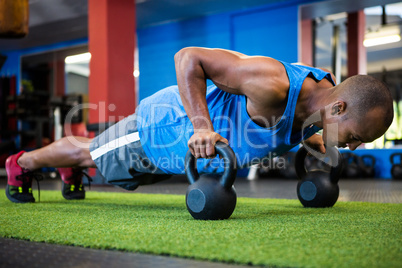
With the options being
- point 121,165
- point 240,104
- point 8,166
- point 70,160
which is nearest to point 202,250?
point 240,104

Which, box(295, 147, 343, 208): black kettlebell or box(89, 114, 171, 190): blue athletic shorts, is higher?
→ box(89, 114, 171, 190): blue athletic shorts

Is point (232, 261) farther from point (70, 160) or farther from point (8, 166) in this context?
point (8, 166)

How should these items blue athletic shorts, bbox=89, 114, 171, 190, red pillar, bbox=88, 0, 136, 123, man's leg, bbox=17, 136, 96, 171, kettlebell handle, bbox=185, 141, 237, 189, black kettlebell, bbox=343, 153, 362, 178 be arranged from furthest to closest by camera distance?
black kettlebell, bbox=343, 153, 362, 178 < red pillar, bbox=88, 0, 136, 123 < man's leg, bbox=17, 136, 96, 171 < blue athletic shorts, bbox=89, 114, 171, 190 < kettlebell handle, bbox=185, 141, 237, 189

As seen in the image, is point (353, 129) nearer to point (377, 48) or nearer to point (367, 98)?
point (367, 98)

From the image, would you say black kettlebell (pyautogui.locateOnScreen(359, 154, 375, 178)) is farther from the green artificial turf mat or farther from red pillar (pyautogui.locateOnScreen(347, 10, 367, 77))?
the green artificial turf mat

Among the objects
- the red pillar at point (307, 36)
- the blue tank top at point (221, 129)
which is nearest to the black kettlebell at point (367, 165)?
the red pillar at point (307, 36)

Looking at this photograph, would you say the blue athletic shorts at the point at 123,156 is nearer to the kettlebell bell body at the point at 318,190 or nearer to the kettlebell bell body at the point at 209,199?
the kettlebell bell body at the point at 209,199

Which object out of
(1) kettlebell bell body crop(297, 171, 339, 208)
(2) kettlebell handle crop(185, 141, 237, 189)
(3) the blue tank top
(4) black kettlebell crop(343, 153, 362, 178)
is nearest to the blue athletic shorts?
(3) the blue tank top

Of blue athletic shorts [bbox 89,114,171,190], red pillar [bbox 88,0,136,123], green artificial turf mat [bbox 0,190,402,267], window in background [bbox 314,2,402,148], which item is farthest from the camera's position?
window in background [bbox 314,2,402,148]

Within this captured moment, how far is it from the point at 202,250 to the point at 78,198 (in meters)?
1.63

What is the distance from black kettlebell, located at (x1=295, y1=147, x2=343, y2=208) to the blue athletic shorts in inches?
27.1

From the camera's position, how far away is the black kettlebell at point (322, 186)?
1806 millimetres

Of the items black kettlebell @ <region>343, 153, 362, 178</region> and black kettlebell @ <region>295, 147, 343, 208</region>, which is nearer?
black kettlebell @ <region>295, 147, 343, 208</region>

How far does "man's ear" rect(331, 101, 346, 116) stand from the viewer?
136 centimetres
